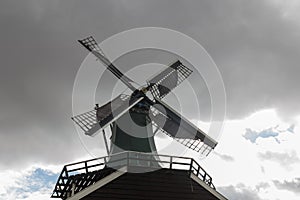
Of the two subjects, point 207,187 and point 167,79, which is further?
point 167,79

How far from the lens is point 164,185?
15.5 meters

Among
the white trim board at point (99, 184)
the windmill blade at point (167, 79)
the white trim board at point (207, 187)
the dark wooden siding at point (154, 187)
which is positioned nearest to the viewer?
the white trim board at point (99, 184)

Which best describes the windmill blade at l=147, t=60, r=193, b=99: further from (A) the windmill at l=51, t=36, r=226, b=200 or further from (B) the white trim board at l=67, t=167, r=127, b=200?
(B) the white trim board at l=67, t=167, r=127, b=200

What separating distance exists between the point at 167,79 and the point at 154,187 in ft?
35.7

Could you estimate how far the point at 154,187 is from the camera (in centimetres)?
1539

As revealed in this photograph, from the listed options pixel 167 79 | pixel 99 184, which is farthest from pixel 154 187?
pixel 167 79

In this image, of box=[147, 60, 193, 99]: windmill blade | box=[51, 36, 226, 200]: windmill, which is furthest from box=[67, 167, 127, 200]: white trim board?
box=[147, 60, 193, 99]: windmill blade

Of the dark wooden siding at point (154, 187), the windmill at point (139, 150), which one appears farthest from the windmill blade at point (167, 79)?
the dark wooden siding at point (154, 187)

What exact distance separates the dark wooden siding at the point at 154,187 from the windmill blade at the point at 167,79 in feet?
24.8

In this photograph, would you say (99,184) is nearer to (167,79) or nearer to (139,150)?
(139,150)

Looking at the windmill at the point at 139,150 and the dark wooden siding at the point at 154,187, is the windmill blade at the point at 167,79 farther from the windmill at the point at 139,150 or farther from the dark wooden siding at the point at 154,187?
the dark wooden siding at the point at 154,187

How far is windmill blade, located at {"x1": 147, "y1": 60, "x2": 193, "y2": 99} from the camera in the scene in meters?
22.9

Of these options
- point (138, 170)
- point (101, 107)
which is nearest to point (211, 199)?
point (138, 170)

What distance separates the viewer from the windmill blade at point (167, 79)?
2288cm
